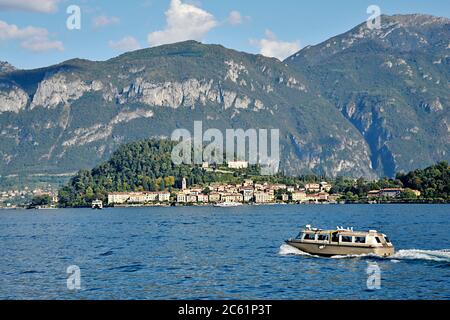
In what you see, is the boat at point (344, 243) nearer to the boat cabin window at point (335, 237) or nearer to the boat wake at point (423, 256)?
the boat cabin window at point (335, 237)

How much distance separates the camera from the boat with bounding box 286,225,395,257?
7556 cm

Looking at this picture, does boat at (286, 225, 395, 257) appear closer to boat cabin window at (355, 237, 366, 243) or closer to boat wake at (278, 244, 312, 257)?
boat cabin window at (355, 237, 366, 243)

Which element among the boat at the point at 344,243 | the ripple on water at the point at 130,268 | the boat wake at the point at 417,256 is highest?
the boat at the point at 344,243

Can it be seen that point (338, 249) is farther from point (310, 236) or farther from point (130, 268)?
point (130, 268)

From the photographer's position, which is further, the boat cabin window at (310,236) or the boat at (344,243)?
the boat cabin window at (310,236)

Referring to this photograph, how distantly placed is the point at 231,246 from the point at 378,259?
2426 centimetres

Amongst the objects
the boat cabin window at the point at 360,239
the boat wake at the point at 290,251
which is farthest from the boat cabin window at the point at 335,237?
the boat wake at the point at 290,251

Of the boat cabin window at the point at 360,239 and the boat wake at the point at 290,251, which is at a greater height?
the boat cabin window at the point at 360,239

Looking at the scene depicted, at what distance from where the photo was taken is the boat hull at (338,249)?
75.4 metres

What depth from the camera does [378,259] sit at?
7431cm

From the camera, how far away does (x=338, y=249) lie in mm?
76750

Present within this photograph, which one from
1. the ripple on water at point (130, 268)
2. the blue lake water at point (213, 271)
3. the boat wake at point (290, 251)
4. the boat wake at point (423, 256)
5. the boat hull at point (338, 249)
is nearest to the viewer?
the blue lake water at point (213, 271)

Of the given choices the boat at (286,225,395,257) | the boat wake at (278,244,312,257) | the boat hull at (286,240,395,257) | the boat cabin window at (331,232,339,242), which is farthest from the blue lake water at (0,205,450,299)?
the boat cabin window at (331,232,339,242)
